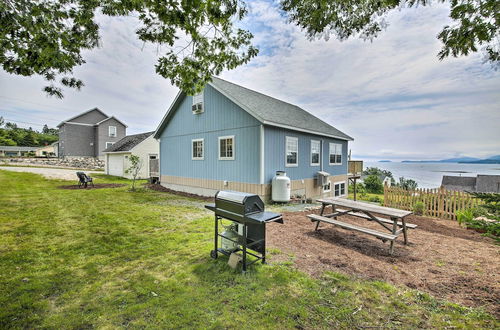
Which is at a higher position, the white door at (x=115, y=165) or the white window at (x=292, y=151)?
the white window at (x=292, y=151)

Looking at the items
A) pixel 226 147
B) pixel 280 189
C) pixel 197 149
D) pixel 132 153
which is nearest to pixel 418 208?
pixel 280 189

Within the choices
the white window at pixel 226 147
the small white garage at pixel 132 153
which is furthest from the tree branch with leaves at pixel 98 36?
the small white garage at pixel 132 153

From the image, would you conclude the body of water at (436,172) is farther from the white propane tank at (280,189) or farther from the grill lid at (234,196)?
the white propane tank at (280,189)

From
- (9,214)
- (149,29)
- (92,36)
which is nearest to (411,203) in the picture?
(149,29)

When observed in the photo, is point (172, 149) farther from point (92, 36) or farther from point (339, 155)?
point (339, 155)

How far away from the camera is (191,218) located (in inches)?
273

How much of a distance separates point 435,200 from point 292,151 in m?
6.36

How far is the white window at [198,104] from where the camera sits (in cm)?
1197

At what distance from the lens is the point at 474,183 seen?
27469 mm

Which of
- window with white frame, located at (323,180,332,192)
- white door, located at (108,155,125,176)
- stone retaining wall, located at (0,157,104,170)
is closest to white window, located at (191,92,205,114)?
window with white frame, located at (323,180,332,192)

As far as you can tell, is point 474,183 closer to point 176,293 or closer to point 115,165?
point 176,293

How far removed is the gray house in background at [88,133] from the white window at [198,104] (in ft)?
85.1

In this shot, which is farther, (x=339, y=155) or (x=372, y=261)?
(x=339, y=155)

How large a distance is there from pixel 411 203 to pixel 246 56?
9.69 meters
